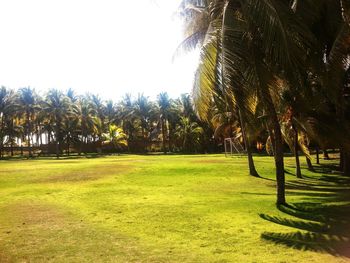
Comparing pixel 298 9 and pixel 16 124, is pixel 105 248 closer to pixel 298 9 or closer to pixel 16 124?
pixel 298 9

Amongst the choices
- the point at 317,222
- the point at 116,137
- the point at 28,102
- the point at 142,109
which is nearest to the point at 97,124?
the point at 116,137

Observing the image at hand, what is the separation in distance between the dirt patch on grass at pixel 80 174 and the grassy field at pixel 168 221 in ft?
0.74

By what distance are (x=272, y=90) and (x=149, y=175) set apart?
479 inches

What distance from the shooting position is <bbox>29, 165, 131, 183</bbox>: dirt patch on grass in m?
22.8

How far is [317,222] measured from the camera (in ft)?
40.2

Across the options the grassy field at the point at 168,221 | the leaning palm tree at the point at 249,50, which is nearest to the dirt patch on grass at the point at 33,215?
the grassy field at the point at 168,221

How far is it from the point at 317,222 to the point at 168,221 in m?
4.19

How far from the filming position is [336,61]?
48.7 ft

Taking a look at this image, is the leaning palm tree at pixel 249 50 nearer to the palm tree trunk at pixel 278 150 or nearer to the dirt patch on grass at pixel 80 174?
the palm tree trunk at pixel 278 150

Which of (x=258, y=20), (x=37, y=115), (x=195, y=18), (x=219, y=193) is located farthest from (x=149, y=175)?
(x=37, y=115)

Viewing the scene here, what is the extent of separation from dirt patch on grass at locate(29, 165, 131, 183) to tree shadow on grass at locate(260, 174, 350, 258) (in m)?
10.7

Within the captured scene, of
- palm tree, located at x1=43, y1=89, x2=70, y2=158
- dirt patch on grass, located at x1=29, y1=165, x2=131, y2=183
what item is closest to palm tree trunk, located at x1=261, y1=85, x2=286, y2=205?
dirt patch on grass, located at x1=29, y1=165, x2=131, y2=183

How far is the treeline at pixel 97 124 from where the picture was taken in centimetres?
7181

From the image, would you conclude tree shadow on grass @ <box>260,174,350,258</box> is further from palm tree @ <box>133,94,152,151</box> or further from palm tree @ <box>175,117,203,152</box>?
palm tree @ <box>133,94,152,151</box>
